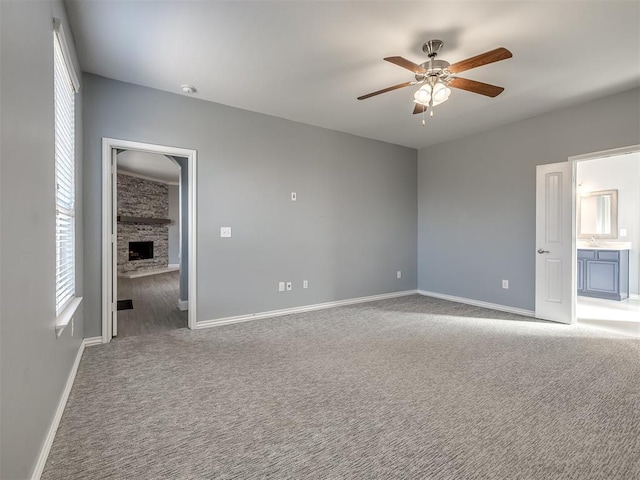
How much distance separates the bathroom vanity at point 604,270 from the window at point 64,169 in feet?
24.2

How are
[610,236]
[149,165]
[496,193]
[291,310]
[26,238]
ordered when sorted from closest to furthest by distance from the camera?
[26,238]
[291,310]
[496,193]
[610,236]
[149,165]

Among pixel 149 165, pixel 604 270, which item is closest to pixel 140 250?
pixel 149 165

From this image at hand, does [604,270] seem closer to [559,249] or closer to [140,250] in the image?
[559,249]

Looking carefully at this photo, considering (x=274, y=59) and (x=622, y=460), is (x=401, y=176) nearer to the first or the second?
(x=274, y=59)

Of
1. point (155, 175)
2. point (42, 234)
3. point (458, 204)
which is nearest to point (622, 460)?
point (42, 234)

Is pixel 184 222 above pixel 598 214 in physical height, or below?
below

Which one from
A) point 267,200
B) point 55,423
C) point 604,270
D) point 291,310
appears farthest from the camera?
point 604,270

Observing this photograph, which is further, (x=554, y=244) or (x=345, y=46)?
(x=554, y=244)

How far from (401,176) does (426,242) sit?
1324 mm

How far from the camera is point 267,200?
171 inches

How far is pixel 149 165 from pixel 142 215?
7.23 feet

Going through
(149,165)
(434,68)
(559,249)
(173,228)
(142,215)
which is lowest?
(559,249)

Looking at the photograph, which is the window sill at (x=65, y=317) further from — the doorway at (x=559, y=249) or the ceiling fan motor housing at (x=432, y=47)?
the doorway at (x=559, y=249)

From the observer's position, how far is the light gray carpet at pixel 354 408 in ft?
5.14
